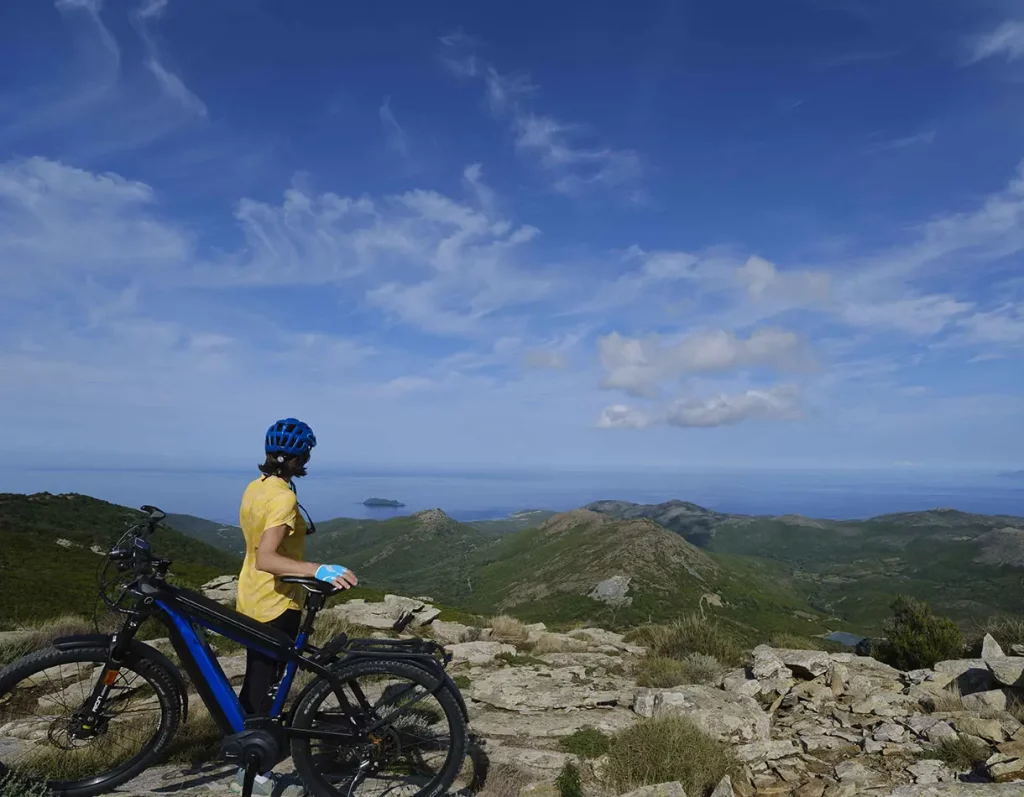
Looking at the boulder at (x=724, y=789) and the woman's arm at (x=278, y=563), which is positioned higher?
the woman's arm at (x=278, y=563)

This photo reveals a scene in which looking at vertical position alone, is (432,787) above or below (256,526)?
below

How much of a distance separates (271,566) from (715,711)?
6.83 m

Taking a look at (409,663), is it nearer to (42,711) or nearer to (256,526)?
(256,526)

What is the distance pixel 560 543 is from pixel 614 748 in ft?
592

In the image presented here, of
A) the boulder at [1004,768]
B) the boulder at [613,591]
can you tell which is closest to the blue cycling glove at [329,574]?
Answer: the boulder at [1004,768]

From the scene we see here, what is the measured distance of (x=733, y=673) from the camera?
36.5 feet

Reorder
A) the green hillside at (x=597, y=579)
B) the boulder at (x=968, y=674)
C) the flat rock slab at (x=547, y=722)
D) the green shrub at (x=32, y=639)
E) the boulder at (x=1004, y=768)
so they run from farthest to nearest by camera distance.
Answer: the green hillside at (x=597, y=579), the boulder at (x=968, y=674), the green shrub at (x=32, y=639), the flat rock slab at (x=547, y=722), the boulder at (x=1004, y=768)

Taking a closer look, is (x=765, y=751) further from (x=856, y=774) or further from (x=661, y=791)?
(x=661, y=791)

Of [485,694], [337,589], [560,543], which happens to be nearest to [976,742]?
[485,694]

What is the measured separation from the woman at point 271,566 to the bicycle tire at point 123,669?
62 cm

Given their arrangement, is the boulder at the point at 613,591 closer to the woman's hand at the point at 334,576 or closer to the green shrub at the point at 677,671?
the green shrub at the point at 677,671

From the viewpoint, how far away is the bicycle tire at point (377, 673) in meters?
4.57

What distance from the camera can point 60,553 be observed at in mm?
47906

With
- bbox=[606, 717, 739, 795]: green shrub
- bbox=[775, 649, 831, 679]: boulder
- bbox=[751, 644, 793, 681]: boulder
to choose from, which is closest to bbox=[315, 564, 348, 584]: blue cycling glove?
bbox=[606, 717, 739, 795]: green shrub
